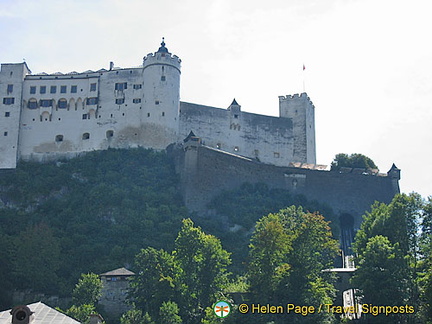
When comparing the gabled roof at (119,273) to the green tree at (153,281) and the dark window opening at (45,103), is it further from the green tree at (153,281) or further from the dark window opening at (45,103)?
the dark window opening at (45,103)

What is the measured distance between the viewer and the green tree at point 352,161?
75625mm

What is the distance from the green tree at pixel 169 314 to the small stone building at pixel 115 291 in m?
5.58

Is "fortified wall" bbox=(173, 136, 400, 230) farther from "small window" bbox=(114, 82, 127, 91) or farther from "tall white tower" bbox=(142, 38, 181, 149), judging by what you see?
"small window" bbox=(114, 82, 127, 91)

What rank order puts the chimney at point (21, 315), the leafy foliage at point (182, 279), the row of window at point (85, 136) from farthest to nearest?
the row of window at point (85, 136), the leafy foliage at point (182, 279), the chimney at point (21, 315)

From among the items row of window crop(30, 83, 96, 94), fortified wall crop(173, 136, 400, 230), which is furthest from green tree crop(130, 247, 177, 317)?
row of window crop(30, 83, 96, 94)

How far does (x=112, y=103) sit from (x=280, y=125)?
18.2 meters

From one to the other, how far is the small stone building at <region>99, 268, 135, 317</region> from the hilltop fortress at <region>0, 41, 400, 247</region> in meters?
21.2

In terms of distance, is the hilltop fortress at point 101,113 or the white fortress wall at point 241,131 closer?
the hilltop fortress at point 101,113

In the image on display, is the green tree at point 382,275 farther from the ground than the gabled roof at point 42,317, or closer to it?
farther from the ground

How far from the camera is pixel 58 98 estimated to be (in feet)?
244

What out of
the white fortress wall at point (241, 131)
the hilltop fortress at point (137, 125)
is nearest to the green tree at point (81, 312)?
the hilltop fortress at point (137, 125)

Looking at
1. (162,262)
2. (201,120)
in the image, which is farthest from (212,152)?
(162,262)

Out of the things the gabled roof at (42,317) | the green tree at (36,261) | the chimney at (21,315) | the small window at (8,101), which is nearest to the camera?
the chimney at (21,315)

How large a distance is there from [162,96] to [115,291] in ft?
92.6
